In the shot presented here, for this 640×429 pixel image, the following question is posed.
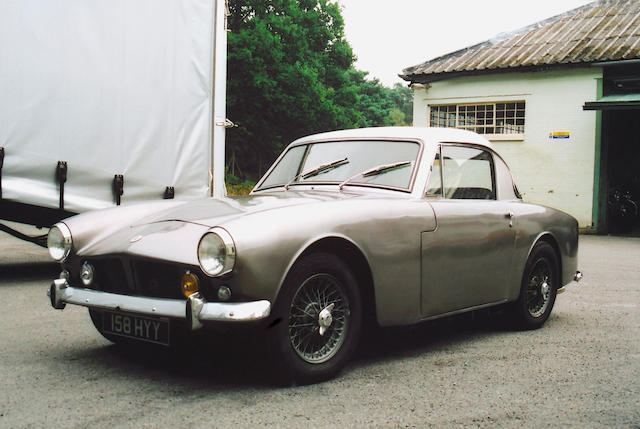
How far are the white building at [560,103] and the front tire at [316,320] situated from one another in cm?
1402

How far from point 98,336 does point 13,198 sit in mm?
2634

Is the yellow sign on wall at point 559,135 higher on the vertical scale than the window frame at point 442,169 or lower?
higher

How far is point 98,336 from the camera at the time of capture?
4859mm

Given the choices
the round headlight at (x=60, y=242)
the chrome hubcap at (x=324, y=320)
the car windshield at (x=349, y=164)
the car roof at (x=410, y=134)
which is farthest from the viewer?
the car roof at (x=410, y=134)

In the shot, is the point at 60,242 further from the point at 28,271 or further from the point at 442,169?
the point at 28,271

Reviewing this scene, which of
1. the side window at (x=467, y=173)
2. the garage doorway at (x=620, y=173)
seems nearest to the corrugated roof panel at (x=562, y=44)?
the garage doorway at (x=620, y=173)

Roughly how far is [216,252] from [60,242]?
4.11 ft

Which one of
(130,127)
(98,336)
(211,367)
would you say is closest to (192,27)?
(130,127)

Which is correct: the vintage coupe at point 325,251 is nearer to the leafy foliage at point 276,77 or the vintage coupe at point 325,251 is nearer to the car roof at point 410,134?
the car roof at point 410,134

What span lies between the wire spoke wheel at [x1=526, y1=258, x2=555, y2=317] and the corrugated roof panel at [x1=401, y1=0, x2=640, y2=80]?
1289 centimetres

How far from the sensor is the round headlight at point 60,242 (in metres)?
4.06

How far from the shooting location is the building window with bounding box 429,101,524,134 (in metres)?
18.4

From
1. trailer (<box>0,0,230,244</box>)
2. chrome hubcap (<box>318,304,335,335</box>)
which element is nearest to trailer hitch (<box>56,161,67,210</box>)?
trailer (<box>0,0,230,244</box>)

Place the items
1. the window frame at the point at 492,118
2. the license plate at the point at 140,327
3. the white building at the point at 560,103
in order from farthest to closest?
the window frame at the point at 492,118 → the white building at the point at 560,103 → the license plate at the point at 140,327
